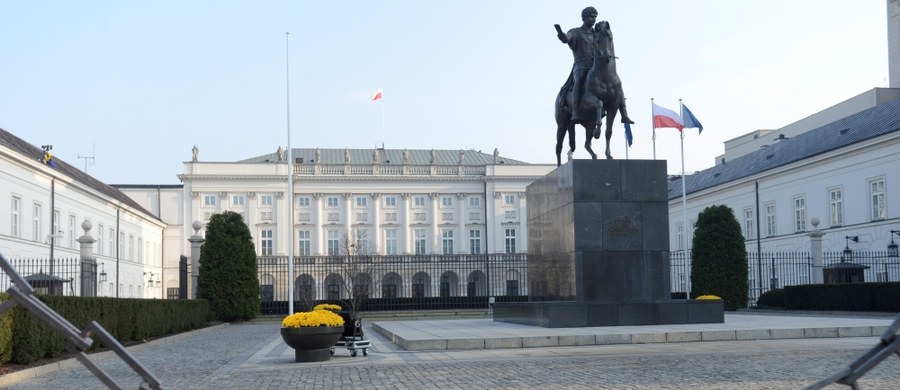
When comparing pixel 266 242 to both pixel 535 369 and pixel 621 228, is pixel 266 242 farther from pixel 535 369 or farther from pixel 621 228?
pixel 535 369

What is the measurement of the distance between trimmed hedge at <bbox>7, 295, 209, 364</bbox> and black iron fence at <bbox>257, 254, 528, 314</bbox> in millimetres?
16294

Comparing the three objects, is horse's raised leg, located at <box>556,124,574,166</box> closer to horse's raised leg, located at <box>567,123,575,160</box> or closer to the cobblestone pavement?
horse's raised leg, located at <box>567,123,575,160</box>

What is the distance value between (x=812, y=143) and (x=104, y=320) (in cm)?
4122

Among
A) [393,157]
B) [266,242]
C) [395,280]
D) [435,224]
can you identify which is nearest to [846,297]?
[395,280]

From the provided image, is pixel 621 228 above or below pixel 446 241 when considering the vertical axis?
below

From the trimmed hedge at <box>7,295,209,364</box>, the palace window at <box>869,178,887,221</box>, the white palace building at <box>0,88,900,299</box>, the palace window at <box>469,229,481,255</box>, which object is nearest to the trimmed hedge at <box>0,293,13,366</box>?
the trimmed hedge at <box>7,295,209,364</box>

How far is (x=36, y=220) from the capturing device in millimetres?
43281

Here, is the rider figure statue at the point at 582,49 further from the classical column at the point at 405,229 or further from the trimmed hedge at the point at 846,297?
the classical column at the point at 405,229

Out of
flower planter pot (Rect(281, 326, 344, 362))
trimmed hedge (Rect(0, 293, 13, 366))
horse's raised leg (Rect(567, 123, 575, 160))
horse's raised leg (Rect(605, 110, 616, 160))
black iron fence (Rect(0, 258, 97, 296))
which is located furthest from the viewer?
black iron fence (Rect(0, 258, 97, 296))

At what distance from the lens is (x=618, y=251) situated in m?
18.3

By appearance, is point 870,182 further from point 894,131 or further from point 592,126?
point 592,126

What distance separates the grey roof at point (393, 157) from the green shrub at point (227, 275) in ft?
155

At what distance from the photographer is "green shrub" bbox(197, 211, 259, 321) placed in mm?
37688

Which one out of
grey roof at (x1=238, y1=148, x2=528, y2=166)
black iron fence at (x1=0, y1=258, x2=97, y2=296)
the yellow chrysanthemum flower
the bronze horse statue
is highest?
grey roof at (x1=238, y1=148, x2=528, y2=166)
